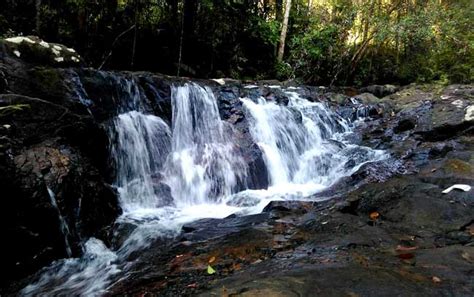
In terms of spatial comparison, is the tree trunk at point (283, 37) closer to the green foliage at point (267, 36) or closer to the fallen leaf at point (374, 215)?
the green foliage at point (267, 36)

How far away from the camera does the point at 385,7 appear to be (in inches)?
678

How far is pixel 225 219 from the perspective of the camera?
5.62m

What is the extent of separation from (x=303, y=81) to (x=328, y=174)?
29.4 ft

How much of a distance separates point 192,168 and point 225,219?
7.12 feet

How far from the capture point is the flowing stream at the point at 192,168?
15.8ft

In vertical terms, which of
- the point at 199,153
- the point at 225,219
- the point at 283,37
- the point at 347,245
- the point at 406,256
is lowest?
the point at 225,219

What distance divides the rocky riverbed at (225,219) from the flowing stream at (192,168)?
0.26 meters

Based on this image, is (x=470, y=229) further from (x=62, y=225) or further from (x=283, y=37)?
(x=283, y=37)

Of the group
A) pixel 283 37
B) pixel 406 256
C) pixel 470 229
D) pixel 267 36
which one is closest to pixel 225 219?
pixel 406 256

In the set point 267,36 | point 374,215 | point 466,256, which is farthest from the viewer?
point 267,36

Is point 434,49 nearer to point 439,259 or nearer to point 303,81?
point 303,81

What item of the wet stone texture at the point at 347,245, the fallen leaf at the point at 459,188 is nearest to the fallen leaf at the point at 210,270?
the wet stone texture at the point at 347,245

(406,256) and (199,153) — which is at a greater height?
(199,153)

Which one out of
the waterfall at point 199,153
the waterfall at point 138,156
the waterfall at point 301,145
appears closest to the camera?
the waterfall at point 138,156
